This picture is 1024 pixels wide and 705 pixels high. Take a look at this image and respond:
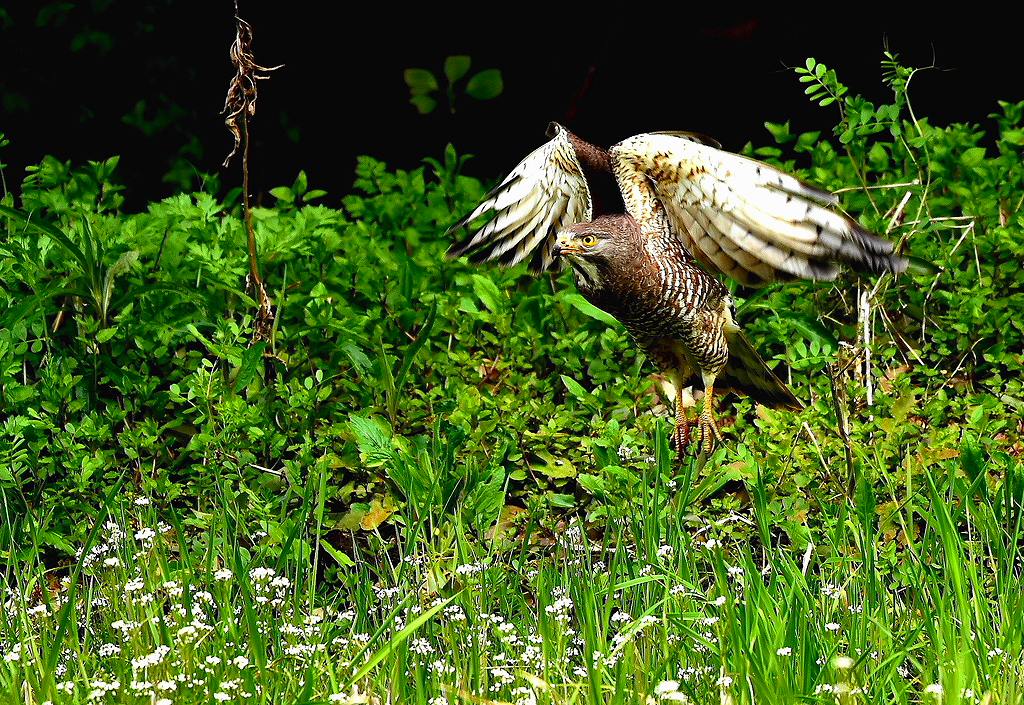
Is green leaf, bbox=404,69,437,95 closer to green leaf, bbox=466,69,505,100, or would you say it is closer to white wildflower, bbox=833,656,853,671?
green leaf, bbox=466,69,505,100

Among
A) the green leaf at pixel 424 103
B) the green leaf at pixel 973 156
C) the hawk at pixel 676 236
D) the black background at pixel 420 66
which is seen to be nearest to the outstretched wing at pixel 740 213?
the hawk at pixel 676 236

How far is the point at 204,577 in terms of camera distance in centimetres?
325

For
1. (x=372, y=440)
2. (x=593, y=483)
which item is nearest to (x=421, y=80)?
(x=372, y=440)

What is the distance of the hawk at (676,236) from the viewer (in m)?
3.49

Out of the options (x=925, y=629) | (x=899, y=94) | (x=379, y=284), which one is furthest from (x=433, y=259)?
(x=925, y=629)

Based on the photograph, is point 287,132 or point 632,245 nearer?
point 632,245

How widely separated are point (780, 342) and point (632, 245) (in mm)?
1171

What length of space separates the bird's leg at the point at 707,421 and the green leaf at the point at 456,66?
270 centimetres

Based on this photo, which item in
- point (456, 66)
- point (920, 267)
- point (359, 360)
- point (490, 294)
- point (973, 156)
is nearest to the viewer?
point (920, 267)

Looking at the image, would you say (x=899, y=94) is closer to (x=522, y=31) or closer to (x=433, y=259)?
(x=433, y=259)

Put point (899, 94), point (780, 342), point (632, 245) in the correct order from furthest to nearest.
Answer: point (780, 342) → point (899, 94) → point (632, 245)

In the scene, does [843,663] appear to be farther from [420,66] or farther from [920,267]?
[420,66]

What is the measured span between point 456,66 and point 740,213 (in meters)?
2.82

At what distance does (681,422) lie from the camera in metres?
3.90
